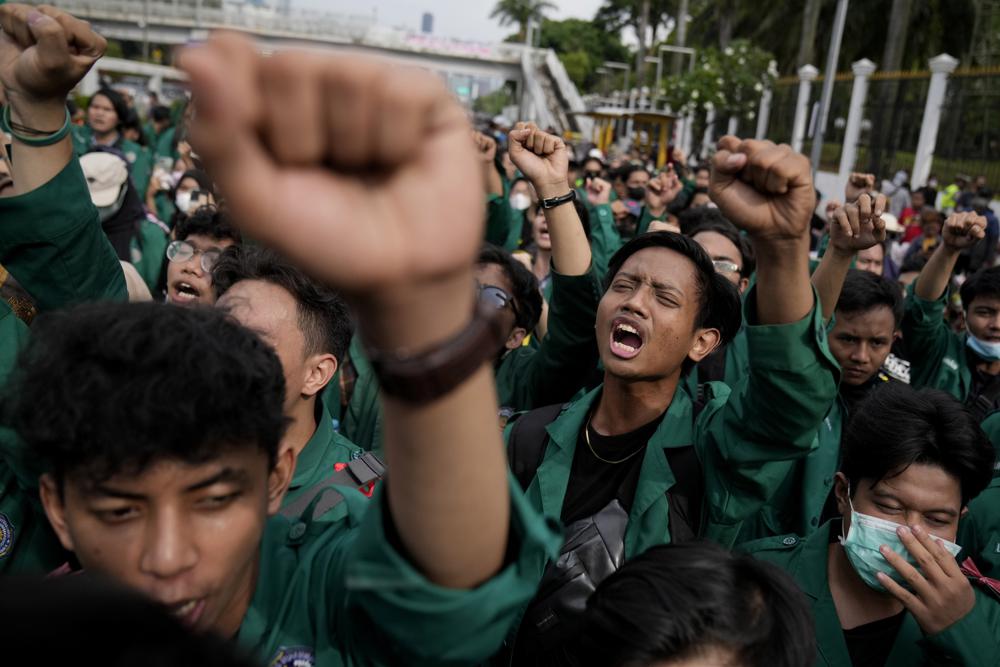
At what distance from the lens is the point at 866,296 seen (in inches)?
136

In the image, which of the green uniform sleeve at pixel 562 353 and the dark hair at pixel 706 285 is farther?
the green uniform sleeve at pixel 562 353

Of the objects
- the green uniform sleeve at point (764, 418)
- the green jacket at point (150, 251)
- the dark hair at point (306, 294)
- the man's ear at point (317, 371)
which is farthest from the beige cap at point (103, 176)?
the green uniform sleeve at point (764, 418)

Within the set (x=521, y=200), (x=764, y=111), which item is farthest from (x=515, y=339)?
(x=764, y=111)

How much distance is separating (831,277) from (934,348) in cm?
231

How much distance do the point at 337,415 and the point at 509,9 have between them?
297 feet

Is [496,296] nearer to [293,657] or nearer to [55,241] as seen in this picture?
[55,241]

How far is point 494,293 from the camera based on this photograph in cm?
320

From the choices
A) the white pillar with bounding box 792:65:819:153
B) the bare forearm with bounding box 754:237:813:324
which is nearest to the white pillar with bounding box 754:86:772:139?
the white pillar with bounding box 792:65:819:153

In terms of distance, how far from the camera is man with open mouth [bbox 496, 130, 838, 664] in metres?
1.59

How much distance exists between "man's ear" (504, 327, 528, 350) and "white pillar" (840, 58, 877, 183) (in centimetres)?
1725

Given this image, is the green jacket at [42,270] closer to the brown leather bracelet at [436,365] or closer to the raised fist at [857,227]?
the brown leather bracelet at [436,365]

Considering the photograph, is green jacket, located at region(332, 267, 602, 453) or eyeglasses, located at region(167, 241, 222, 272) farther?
eyeglasses, located at region(167, 241, 222, 272)

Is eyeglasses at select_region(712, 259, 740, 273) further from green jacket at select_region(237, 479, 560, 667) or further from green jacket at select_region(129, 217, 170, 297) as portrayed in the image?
green jacket at select_region(129, 217, 170, 297)

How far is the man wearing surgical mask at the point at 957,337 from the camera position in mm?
3875
